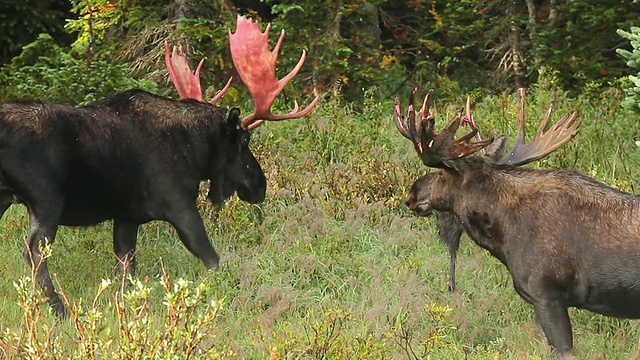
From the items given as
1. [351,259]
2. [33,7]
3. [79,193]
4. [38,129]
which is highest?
[38,129]

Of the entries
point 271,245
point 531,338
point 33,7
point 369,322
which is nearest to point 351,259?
point 271,245

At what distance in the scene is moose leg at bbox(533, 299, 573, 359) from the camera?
705 cm

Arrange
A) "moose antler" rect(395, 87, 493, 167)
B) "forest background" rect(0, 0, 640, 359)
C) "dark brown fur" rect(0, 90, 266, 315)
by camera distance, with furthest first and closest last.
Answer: "dark brown fur" rect(0, 90, 266, 315) < "moose antler" rect(395, 87, 493, 167) < "forest background" rect(0, 0, 640, 359)

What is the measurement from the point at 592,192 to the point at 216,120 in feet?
11.1

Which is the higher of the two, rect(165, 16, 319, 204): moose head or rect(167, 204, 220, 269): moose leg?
rect(165, 16, 319, 204): moose head

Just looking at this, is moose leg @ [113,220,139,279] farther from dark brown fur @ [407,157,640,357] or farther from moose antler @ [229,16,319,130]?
dark brown fur @ [407,157,640,357]

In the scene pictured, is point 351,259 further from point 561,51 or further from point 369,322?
point 561,51

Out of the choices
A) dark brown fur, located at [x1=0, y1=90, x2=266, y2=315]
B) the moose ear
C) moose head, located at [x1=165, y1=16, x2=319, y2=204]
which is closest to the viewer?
dark brown fur, located at [x1=0, y1=90, x2=266, y2=315]

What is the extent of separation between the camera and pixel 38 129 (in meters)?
8.21

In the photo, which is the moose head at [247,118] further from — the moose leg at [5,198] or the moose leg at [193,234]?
the moose leg at [5,198]

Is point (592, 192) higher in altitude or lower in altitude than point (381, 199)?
higher

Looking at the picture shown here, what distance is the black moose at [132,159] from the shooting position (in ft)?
26.9

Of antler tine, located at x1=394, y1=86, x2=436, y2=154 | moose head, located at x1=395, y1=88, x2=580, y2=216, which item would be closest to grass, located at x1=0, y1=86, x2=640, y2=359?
moose head, located at x1=395, y1=88, x2=580, y2=216

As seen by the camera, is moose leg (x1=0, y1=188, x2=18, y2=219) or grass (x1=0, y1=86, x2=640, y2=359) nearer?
grass (x1=0, y1=86, x2=640, y2=359)
